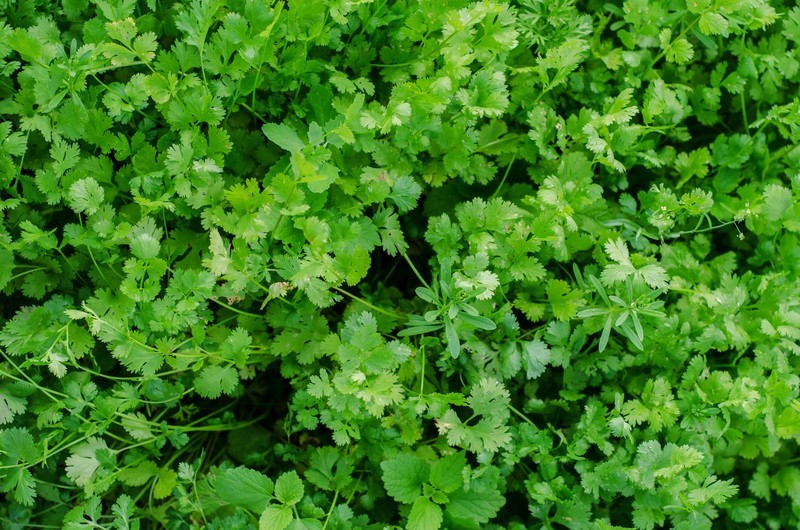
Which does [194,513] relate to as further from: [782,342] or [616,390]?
[782,342]

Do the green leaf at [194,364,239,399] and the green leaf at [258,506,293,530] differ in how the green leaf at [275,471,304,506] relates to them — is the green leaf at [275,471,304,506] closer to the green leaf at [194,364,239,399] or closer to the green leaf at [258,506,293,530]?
the green leaf at [258,506,293,530]

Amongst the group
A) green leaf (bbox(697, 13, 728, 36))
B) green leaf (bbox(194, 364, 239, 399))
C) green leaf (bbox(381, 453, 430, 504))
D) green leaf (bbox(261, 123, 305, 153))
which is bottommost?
green leaf (bbox(381, 453, 430, 504))

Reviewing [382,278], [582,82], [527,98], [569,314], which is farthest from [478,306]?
[582,82]

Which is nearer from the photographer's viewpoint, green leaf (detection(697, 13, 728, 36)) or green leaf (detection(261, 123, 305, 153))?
green leaf (detection(261, 123, 305, 153))

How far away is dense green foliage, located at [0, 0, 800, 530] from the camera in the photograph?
185cm

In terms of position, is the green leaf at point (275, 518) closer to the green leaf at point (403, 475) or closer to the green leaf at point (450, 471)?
the green leaf at point (403, 475)

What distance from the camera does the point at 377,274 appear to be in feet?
7.79

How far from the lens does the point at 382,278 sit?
2438mm

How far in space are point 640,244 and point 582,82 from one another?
566 millimetres

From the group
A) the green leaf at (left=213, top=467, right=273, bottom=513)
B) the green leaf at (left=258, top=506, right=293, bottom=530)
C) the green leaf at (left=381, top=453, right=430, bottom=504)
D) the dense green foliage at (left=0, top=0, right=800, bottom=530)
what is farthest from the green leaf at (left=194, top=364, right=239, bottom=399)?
the green leaf at (left=381, top=453, right=430, bottom=504)

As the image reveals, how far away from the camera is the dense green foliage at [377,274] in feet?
6.06

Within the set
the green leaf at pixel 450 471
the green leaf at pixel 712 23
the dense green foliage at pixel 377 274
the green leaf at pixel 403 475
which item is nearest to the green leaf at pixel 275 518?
the dense green foliage at pixel 377 274

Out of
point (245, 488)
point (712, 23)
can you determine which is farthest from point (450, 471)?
point (712, 23)

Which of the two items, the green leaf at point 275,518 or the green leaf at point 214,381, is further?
the green leaf at point 214,381
